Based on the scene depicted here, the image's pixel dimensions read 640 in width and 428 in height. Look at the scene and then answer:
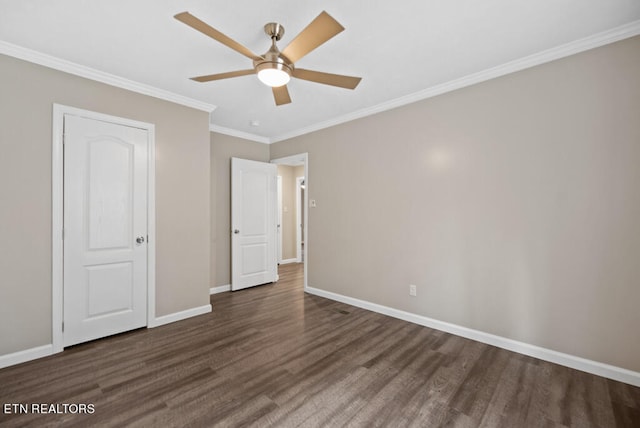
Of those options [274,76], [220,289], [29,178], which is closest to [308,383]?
[274,76]

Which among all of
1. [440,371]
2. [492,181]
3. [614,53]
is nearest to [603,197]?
[492,181]

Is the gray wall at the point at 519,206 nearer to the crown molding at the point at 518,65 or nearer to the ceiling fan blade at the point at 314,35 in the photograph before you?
the crown molding at the point at 518,65

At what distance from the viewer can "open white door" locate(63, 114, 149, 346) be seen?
107 inches

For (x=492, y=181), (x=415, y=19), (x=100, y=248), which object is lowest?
(x=100, y=248)

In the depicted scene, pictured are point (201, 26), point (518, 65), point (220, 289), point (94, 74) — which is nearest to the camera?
point (201, 26)

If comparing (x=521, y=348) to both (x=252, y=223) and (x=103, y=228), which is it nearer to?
(x=252, y=223)

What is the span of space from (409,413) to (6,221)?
→ 3495 mm

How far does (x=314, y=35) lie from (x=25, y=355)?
Result: 11.4 feet

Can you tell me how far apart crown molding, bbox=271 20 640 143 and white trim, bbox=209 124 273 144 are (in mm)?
1808

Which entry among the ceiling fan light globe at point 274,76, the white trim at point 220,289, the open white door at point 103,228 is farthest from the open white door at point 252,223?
the ceiling fan light globe at point 274,76

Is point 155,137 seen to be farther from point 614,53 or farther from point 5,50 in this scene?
point 614,53

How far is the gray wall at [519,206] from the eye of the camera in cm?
220

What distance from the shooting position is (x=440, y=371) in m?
2.34

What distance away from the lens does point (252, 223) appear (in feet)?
15.8
